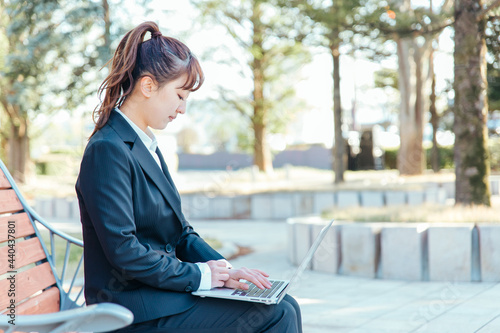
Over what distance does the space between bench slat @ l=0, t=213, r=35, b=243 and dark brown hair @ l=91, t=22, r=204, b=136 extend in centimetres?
61

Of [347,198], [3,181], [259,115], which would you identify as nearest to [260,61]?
[259,115]

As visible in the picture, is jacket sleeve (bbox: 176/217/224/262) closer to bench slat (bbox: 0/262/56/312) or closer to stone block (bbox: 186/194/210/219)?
bench slat (bbox: 0/262/56/312)

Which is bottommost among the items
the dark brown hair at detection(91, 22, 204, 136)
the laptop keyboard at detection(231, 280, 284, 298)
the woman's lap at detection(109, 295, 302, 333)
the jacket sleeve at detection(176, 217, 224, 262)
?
the woman's lap at detection(109, 295, 302, 333)

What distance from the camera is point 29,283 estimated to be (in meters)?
2.19

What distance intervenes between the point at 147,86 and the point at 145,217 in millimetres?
446

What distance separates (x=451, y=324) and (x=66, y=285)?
301 cm

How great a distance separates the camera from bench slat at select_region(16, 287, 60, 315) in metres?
2.07

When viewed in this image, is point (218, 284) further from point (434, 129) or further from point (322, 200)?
point (434, 129)

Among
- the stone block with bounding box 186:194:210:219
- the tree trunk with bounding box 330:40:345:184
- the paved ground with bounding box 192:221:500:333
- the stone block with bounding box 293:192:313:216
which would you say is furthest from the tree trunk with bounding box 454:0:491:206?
the stone block with bounding box 186:194:210:219

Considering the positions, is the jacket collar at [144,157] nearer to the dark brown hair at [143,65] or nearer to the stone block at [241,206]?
the dark brown hair at [143,65]

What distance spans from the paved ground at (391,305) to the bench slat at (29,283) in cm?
157

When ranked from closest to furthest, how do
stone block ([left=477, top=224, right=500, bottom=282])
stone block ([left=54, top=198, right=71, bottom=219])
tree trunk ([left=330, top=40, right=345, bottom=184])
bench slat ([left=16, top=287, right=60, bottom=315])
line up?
bench slat ([left=16, top=287, right=60, bottom=315]), stone block ([left=477, top=224, right=500, bottom=282]), tree trunk ([left=330, top=40, right=345, bottom=184]), stone block ([left=54, top=198, right=71, bottom=219])

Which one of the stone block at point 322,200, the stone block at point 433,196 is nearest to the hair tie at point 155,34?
the stone block at point 322,200

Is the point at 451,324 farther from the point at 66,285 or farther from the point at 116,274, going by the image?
the point at 66,285
